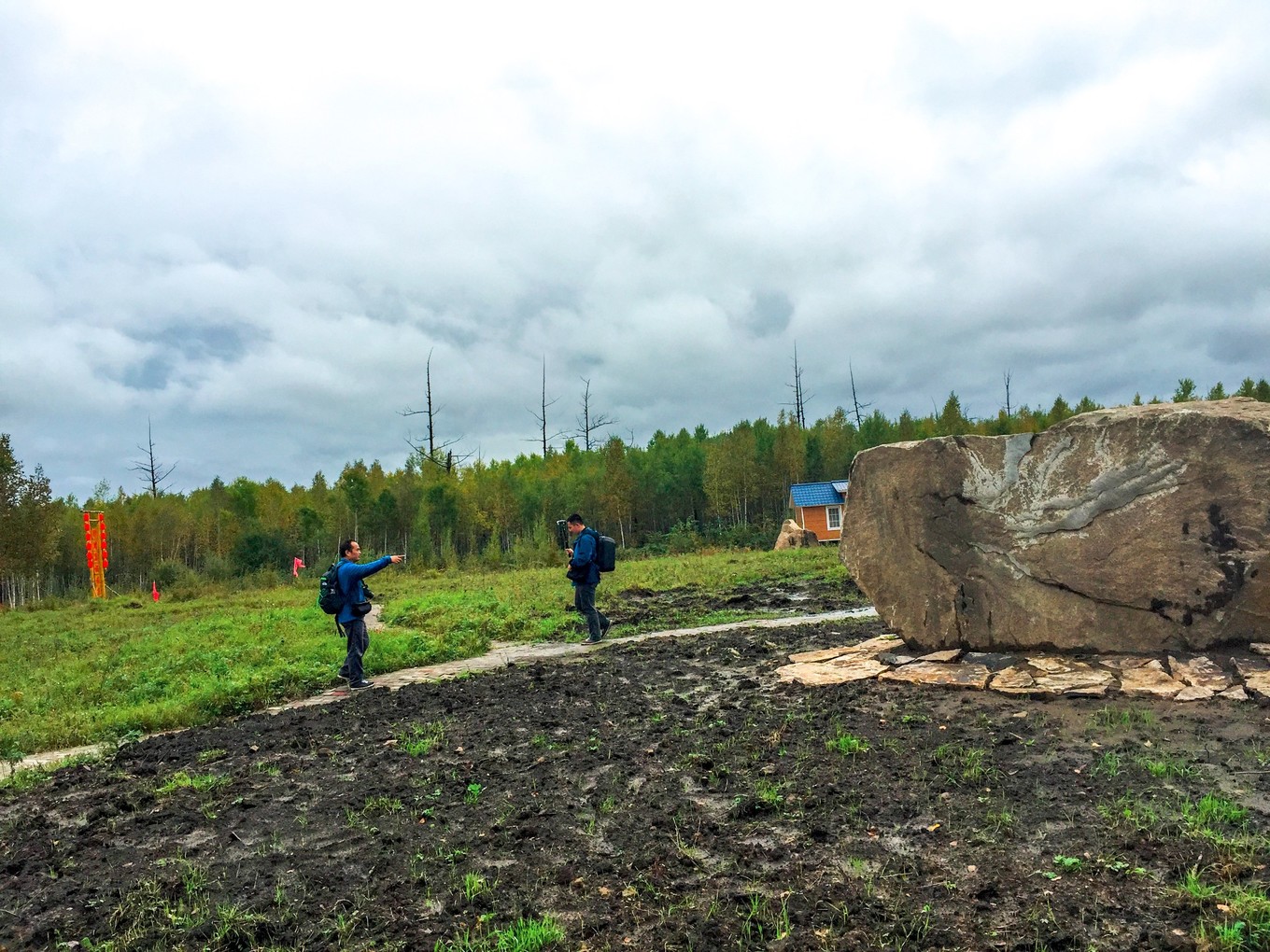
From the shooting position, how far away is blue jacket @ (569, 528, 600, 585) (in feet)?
40.5

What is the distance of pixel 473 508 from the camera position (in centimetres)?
4616

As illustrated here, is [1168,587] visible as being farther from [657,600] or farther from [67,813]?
[657,600]

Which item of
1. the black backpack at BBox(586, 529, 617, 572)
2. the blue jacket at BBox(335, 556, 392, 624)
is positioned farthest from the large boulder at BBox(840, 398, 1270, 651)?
the blue jacket at BBox(335, 556, 392, 624)

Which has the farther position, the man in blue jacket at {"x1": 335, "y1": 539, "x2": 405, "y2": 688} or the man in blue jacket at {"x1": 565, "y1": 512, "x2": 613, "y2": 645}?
the man in blue jacket at {"x1": 565, "y1": 512, "x2": 613, "y2": 645}

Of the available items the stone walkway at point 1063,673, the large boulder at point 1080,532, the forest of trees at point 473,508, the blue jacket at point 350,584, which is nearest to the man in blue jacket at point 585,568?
the blue jacket at point 350,584

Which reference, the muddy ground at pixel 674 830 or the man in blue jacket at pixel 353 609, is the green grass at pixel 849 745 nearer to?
the muddy ground at pixel 674 830

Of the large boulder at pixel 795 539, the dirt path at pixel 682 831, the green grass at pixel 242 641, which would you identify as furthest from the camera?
the large boulder at pixel 795 539

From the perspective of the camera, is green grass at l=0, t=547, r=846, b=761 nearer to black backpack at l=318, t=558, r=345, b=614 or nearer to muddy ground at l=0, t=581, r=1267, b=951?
black backpack at l=318, t=558, r=345, b=614

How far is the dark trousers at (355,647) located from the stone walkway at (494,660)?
0.68 feet

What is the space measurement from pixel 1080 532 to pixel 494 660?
24.2 ft

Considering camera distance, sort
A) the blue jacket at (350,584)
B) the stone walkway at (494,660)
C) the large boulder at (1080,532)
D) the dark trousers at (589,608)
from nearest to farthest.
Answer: the large boulder at (1080,532)
the stone walkway at (494,660)
the blue jacket at (350,584)
the dark trousers at (589,608)

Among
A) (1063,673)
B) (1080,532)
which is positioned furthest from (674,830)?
(1080,532)

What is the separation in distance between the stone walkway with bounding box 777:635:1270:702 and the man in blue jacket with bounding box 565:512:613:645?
3.89m

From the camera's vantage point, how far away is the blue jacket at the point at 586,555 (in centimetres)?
1234
